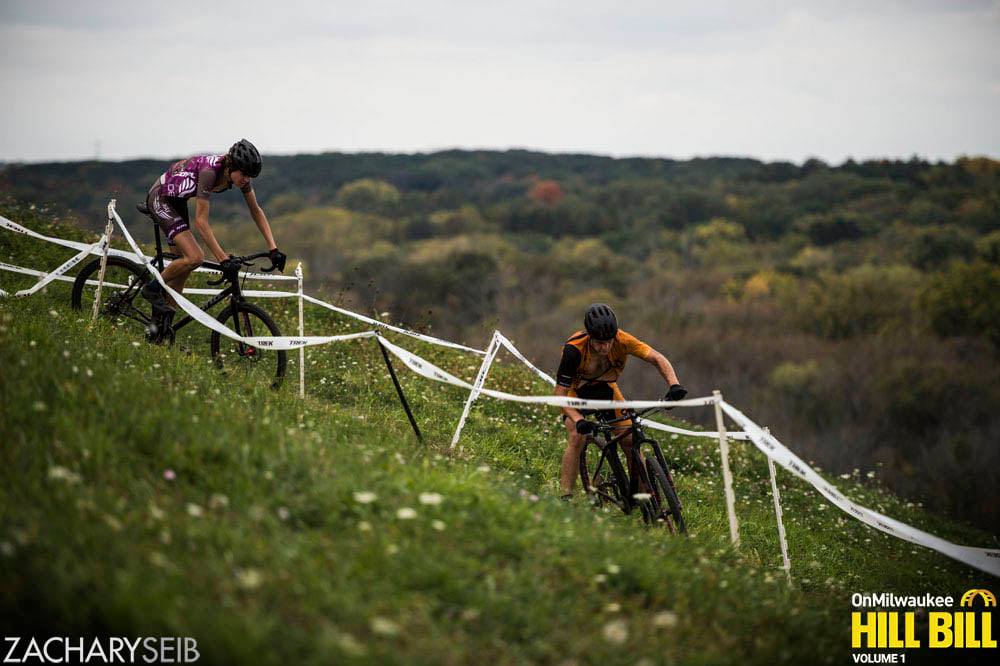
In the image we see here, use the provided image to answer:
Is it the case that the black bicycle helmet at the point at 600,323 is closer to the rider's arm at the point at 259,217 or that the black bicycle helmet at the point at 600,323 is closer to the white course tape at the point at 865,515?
the white course tape at the point at 865,515

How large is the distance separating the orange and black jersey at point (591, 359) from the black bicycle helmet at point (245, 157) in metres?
4.00

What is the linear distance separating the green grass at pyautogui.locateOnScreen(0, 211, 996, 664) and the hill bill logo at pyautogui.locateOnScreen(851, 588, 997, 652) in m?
0.18

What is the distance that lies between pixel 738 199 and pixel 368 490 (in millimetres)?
115321

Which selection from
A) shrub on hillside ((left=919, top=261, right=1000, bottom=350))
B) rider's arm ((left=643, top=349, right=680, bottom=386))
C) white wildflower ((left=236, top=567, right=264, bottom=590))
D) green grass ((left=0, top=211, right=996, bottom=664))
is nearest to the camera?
green grass ((left=0, top=211, right=996, bottom=664))

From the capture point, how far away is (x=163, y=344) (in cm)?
854

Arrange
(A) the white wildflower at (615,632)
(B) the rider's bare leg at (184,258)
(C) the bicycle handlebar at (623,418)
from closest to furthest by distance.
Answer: (A) the white wildflower at (615,632)
(C) the bicycle handlebar at (623,418)
(B) the rider's bare leg at (184,258)

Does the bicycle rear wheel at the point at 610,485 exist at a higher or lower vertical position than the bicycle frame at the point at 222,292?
lower

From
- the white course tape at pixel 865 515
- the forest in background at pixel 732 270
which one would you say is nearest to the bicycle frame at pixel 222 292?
the forest in background at pixel 732 270

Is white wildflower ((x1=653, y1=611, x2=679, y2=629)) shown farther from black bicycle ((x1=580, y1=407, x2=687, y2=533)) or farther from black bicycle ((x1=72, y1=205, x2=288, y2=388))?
black bicycle ((x1=72, y1=205, x2=288, y2=388))

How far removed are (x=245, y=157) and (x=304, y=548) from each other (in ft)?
17.1

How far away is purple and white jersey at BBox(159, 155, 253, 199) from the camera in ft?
27.4

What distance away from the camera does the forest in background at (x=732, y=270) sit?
42250mm

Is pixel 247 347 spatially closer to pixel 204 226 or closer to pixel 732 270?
pixel 204 226

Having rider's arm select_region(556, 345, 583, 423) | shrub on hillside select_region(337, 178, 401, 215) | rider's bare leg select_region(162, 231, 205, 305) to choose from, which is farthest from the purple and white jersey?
shrub on hillside select_region(337, 178, 401, 215)
